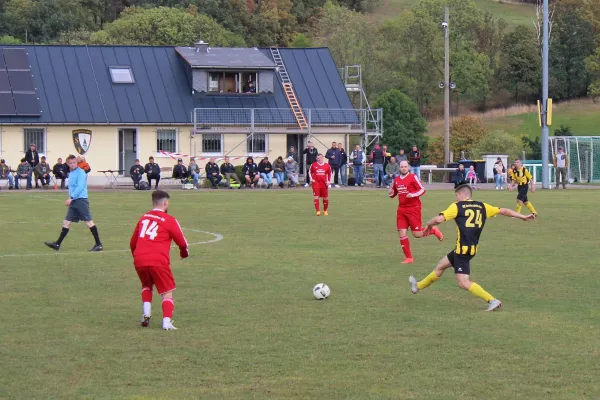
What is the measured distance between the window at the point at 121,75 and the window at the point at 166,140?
3341 millimetres

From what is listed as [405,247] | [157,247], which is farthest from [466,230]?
[405,247]

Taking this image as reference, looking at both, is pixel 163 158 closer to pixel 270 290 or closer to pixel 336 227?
pixel 336 227

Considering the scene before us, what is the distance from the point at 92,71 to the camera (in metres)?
52.6

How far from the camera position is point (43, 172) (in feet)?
148

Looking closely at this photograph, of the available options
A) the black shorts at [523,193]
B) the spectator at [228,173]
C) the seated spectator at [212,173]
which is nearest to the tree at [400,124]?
the spectator at [228,173]

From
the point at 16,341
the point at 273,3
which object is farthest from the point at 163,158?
the point at 273,3

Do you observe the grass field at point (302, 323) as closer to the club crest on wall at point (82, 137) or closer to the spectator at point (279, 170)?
the spectator at point (279, 170)

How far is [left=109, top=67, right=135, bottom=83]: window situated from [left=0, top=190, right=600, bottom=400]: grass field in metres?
29.8

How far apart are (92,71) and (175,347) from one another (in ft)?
143

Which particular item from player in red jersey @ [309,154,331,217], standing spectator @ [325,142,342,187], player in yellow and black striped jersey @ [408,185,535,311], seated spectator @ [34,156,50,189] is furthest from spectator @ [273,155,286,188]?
player in yellow and black striped jersey @ [408,185,535,311]

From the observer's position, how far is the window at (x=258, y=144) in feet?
172

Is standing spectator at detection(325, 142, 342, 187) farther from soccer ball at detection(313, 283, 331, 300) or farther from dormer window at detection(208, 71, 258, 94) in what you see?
soccer ball at detection(313, 283, 331, 300)

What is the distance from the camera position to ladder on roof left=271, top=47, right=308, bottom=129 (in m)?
52.5

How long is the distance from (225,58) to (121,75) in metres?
5.51
